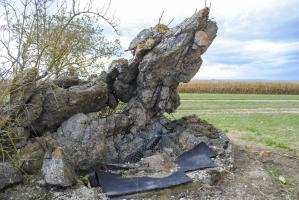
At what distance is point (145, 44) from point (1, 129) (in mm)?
2974

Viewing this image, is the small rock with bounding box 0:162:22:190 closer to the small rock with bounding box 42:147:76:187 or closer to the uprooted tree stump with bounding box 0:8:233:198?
the uprooted tree stump with bounding box 0:8:233:198

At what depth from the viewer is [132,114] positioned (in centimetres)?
762

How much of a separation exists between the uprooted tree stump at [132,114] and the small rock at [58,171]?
0.02 meters

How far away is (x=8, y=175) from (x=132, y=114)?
252 cm

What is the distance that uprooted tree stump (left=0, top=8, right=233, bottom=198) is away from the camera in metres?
6.52

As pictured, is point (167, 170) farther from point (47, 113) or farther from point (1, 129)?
point (1, 129)

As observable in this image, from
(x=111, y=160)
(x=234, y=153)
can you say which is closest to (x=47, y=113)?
(x=111, y=160)

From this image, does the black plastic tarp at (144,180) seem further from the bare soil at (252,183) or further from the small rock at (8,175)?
the small rock at (8,175)

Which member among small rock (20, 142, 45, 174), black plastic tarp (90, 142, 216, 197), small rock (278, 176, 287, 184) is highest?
small rock (20, 142, 45, 174)

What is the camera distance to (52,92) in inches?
272

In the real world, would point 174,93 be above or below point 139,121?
above

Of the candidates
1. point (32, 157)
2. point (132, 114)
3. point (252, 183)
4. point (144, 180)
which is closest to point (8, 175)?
point (32, 157)

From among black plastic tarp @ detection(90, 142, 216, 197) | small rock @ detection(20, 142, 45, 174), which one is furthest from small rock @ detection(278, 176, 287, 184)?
small rock @ detection(20, 142, 45, 174)

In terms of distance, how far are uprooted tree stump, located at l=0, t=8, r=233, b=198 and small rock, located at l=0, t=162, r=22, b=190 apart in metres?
0.24
